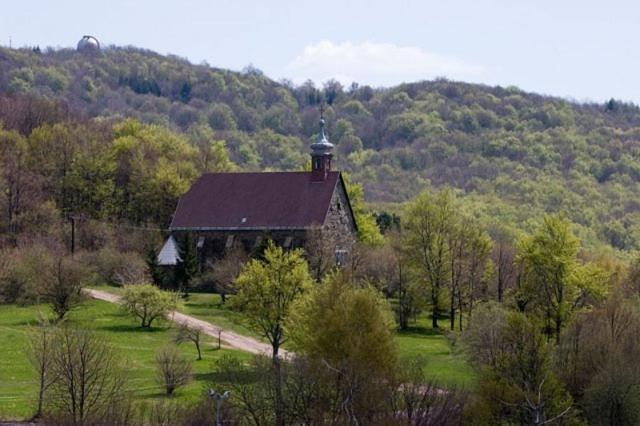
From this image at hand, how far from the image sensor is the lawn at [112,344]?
4750cm

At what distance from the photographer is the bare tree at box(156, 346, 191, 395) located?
159 feet

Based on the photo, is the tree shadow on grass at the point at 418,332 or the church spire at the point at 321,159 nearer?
the tree shadow on grass at the point at 418,332

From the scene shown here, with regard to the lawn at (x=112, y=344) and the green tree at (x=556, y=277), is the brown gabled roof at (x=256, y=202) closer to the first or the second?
the lawn at (x=112, y=344)

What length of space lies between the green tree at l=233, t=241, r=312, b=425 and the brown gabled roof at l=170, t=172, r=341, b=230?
1879 cm

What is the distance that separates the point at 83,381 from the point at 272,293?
14.4 meters

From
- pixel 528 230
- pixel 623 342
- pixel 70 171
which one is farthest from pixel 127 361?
pixel 528 230

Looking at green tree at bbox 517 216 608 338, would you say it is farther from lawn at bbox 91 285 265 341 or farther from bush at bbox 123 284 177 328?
bush at bbox 123 284 177 328

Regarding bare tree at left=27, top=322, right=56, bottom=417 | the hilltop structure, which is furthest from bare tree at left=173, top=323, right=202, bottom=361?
the hilltop structure

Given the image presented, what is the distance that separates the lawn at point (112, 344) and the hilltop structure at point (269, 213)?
13812 mm

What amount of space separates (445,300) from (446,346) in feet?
26.4

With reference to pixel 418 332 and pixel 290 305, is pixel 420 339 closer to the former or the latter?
pixel 418 332

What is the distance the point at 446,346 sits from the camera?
6222 centimetres

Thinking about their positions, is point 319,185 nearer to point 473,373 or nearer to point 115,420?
point 473,373

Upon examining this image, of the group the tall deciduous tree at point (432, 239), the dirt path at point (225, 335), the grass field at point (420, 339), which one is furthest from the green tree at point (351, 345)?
the tall deciduous tree at point (432, 239)
